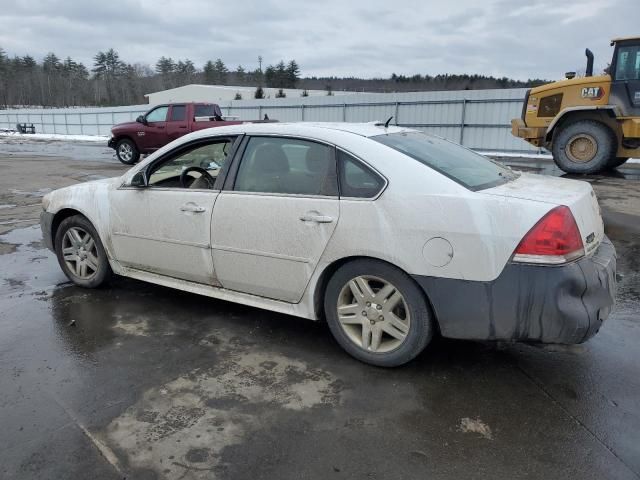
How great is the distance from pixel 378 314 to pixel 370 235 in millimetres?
502

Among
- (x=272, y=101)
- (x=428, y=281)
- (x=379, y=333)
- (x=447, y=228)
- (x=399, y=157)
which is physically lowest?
(x=379, y=333)

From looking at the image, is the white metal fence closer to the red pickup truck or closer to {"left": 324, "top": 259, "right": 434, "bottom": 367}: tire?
the red pickup truck

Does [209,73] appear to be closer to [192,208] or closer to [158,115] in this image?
[158,115]

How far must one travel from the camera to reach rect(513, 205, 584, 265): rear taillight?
271 centimetres

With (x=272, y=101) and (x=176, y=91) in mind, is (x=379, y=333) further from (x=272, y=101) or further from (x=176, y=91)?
(x=176, y=91)

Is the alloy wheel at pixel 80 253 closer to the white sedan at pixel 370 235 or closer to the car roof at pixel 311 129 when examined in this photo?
the white sedan at pixel 370 235

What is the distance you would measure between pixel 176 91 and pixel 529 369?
6296 centimetres

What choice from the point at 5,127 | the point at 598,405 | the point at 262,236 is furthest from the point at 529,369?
the point at 5,127

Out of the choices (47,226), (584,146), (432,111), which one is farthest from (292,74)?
(47,226)

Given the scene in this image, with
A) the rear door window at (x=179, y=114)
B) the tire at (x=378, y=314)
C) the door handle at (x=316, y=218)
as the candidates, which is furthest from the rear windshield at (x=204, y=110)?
the tire at (x=378, y=314)

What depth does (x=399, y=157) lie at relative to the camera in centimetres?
318

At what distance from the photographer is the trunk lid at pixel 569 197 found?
2861mm

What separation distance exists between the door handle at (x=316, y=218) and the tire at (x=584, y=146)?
10.9 meters

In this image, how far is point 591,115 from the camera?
11883mm
